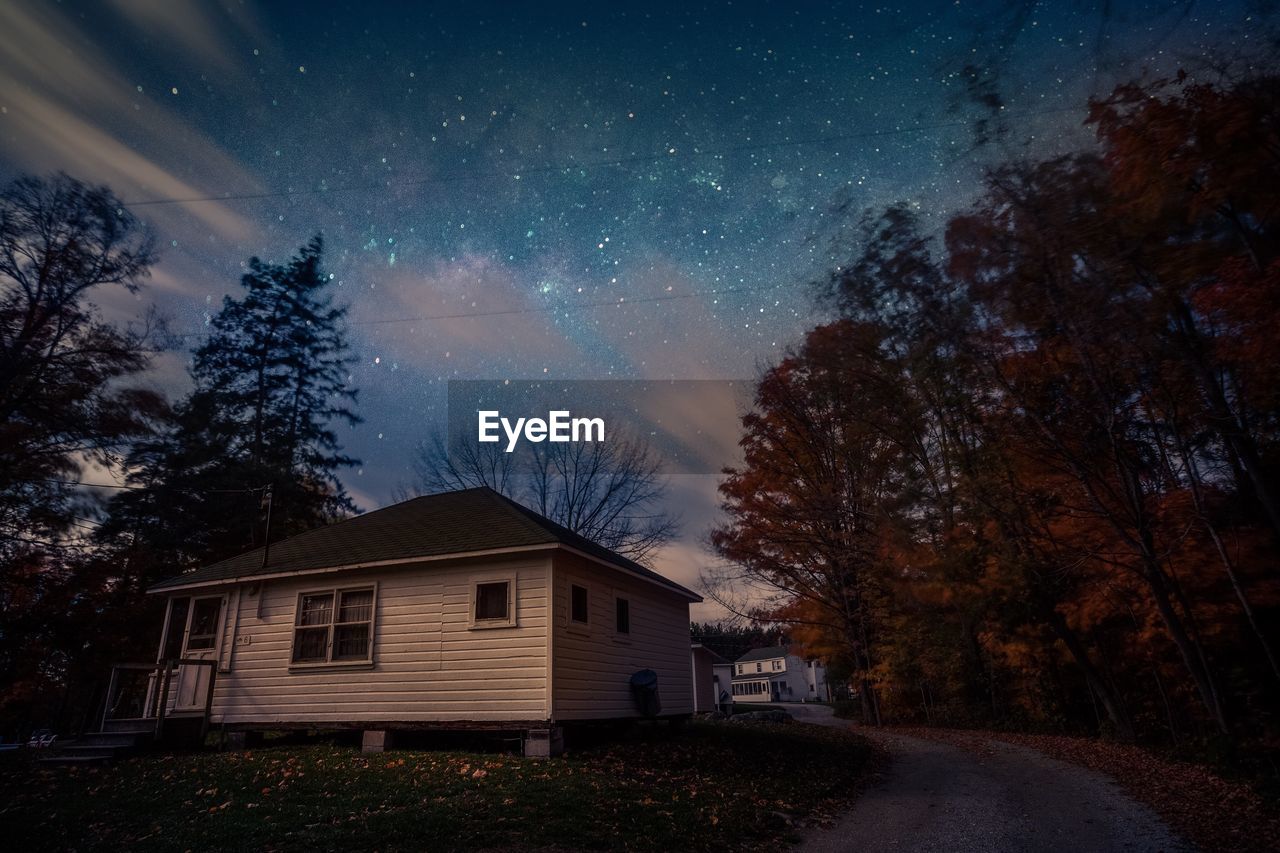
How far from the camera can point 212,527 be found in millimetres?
27406

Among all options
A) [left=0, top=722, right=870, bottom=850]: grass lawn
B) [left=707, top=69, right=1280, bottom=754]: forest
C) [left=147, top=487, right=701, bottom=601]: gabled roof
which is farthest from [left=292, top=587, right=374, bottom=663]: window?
[left=707, top=69, right=1280, bottom=754]: forest

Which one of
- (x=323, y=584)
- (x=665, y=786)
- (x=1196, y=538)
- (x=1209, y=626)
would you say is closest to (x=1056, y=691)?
(x=1209, y=626)

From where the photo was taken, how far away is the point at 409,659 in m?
13.0

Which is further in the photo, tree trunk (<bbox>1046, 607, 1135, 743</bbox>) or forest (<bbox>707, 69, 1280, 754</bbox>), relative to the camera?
tree trunk (<bbox>1046, 607, 1135, 743</bbox>)

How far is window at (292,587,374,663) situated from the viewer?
44.7ft

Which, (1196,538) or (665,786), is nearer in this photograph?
(665,786)

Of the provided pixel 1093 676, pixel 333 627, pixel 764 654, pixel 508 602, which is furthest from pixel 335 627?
pixel 764 654

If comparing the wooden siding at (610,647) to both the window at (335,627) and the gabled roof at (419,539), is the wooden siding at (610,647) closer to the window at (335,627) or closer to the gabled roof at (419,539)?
the gabled roof at (419,539)

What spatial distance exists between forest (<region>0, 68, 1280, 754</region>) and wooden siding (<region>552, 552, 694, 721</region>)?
5.08m

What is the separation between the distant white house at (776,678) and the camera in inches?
2938

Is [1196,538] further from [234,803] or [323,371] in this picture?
[323,371]

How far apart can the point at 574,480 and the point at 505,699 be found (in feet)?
62.6

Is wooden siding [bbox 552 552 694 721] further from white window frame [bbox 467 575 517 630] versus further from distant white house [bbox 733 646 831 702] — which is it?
distant white house [bbox 733 646 831 702]

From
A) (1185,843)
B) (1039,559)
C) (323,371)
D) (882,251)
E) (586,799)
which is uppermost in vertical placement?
(323,371)
